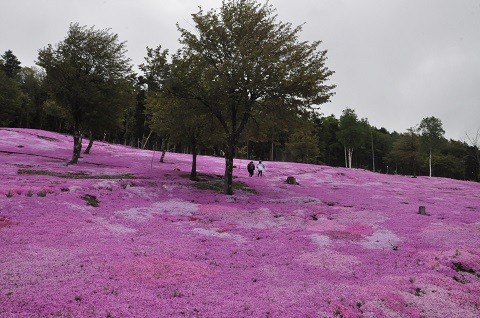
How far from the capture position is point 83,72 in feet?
132

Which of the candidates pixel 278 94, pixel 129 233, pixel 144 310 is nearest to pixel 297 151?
pixel 278 94

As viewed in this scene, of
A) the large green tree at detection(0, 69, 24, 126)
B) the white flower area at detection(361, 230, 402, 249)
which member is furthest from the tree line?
the large green tree at detection(0, 69, 24, 126)

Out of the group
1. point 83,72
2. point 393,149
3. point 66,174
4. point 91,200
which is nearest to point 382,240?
point 91,200

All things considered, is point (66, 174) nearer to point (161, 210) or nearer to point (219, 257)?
point (161, 210)

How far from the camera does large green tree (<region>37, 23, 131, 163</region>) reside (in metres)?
38.6

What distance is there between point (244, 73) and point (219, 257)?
55.6 feet

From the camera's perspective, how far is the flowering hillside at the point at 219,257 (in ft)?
30.7

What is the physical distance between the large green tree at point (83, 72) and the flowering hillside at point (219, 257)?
54.0 ft

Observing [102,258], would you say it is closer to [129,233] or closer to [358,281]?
[129,233]

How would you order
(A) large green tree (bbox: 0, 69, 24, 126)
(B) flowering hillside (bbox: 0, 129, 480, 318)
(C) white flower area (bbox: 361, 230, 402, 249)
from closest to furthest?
(B) flowering hillside (bbox: 0, 129, 480, 318)
(C) white flower area (bbox: 361, 230, 402, 249)
(A) large green tree (bbox: 0, 69, 24, 126)

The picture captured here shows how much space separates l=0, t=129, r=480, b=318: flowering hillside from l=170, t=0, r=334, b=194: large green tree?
345 inches

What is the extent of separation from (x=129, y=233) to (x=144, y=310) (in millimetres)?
8128

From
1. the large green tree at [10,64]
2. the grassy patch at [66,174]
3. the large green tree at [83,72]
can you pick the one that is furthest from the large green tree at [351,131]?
the large green tree at [10,64]

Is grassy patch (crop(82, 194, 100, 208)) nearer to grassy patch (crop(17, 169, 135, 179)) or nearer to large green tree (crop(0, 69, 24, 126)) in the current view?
grassy patch (crop(17, 169, 135, 179))
